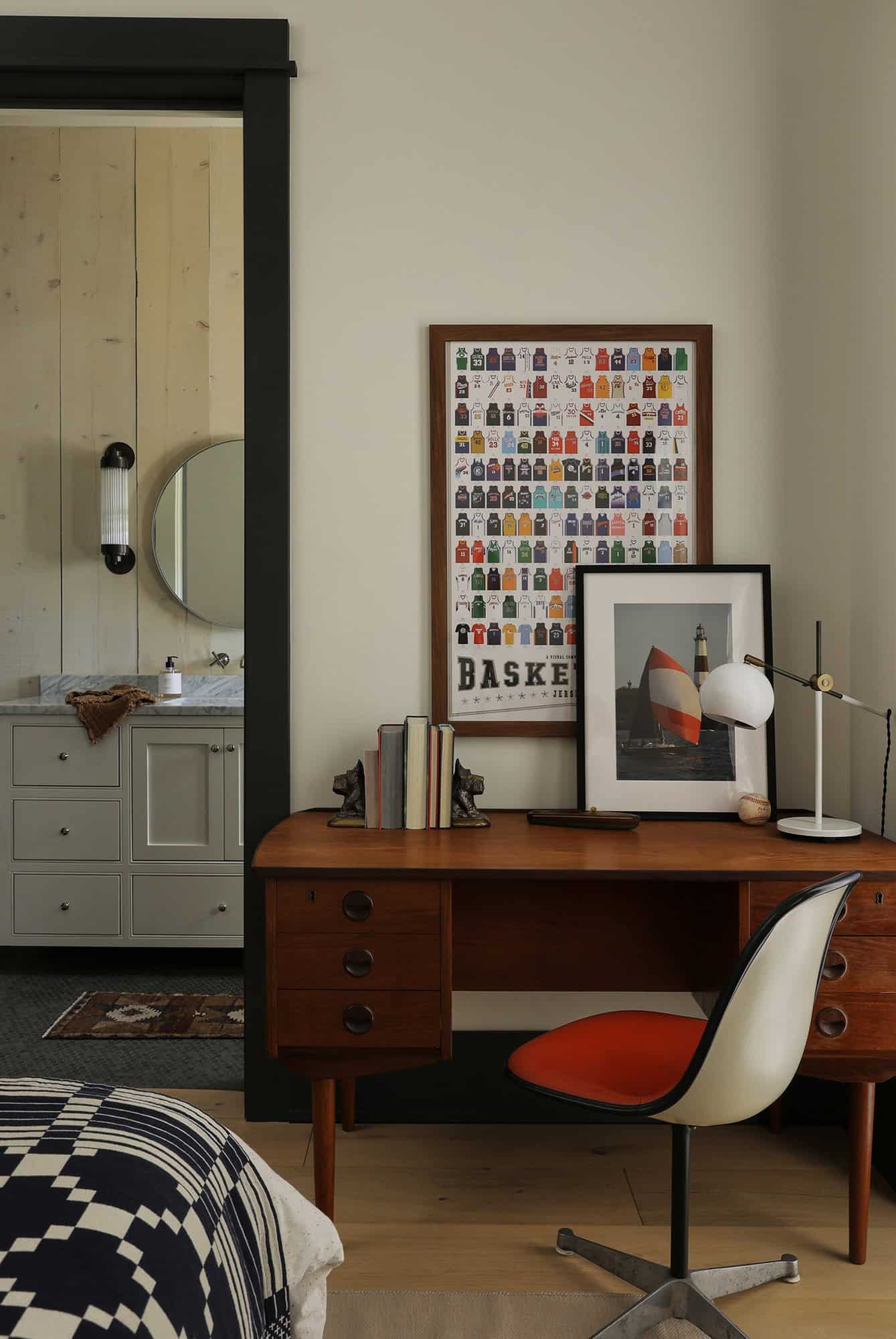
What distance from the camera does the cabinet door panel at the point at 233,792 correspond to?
11.1ft

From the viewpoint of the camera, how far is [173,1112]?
1166 mm

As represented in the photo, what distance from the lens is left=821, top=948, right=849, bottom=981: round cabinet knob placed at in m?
→ 1.82

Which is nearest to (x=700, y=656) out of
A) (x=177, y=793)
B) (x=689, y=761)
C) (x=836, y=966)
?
(x=689, y=761)

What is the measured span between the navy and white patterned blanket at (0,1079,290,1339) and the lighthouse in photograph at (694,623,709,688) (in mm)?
1484

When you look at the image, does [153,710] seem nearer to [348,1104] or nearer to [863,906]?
[348,1104]

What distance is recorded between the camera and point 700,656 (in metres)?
2.32

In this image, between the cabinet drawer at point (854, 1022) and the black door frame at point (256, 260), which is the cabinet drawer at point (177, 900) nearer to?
the black door frame at point (256, 260)

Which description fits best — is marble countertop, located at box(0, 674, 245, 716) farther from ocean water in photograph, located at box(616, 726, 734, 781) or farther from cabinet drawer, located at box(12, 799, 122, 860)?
ocean water in photograph, located at box(616, 726, 734, 781)

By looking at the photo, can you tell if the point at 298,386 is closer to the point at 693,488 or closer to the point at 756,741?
the point at 693,488

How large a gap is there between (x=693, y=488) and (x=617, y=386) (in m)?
0.30

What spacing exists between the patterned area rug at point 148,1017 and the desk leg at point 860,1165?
5.63 feet

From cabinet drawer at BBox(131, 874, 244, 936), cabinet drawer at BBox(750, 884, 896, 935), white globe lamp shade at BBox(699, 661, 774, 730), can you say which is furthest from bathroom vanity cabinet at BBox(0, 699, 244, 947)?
cabinet drawer at BBox(750, 884, 896, 935)

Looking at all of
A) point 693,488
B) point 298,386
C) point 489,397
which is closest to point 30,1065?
point 298,386

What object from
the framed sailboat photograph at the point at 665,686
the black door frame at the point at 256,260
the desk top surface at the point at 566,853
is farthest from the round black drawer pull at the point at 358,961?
the framed sailboat photograph at the point at 665,686
